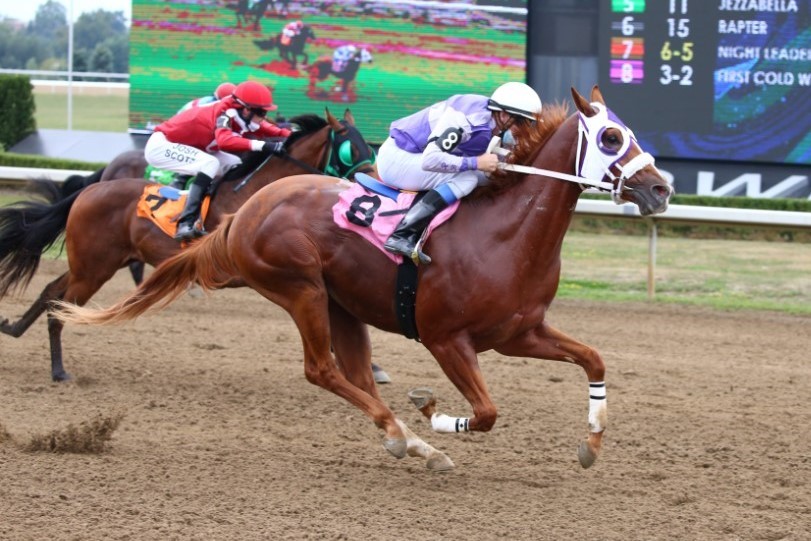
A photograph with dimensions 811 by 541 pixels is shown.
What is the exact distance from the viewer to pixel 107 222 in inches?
277

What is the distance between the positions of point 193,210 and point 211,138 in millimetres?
575

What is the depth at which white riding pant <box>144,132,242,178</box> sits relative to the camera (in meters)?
7.22

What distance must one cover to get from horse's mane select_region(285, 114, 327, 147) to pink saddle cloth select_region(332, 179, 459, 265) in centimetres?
228

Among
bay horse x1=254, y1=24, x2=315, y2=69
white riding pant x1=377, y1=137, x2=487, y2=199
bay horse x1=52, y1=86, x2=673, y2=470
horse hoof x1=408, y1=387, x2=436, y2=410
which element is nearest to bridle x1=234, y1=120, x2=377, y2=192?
bay horse x1=52, y1=86, x2=673, y2=470

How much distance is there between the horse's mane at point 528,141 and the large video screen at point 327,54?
9.74m

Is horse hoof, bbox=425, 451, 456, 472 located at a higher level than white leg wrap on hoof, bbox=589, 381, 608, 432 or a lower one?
lower

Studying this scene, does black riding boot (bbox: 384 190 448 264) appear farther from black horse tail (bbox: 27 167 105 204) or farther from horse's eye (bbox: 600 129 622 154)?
black horse tail (bbox: 27 167 105 204)

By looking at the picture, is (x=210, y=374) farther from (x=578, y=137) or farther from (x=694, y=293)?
(x=694, y=293)


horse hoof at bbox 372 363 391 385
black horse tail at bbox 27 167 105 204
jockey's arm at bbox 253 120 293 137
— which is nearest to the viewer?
horse hoof at bbox 372 363 391 385

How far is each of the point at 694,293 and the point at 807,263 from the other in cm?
233

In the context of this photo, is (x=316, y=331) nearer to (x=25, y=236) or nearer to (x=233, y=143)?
(x=233, y=143)

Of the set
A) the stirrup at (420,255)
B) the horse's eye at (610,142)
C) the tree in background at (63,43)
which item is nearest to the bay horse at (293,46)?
the stirrup at (420,255)

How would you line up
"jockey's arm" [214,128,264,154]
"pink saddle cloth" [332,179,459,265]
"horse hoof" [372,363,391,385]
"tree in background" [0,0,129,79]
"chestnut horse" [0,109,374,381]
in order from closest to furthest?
"pink saddle cloth" [332,179,459,265] → "horse hoof" [372,363,391,385] → "chestnut horse" [0,109,374,381] → "jockey's arm" [214,128,264,154] → "tree in background" [0,0,129,79]

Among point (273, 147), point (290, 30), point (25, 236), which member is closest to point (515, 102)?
point (273, 147)
